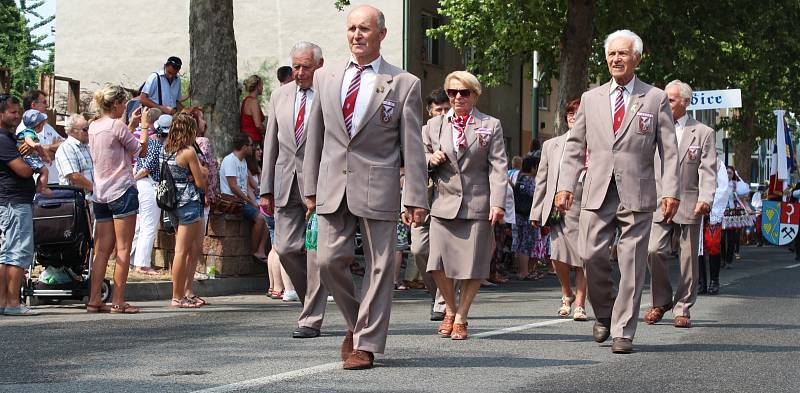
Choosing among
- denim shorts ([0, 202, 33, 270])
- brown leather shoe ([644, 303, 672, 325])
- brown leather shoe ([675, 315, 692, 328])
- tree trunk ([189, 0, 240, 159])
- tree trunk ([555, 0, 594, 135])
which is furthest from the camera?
tree trunk ([555, 0, 594, 135])

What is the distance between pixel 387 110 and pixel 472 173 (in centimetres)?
261

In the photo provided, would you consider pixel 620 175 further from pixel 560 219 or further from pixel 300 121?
pixel 560 219

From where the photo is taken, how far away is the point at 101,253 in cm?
1287

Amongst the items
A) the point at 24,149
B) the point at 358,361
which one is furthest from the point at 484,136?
the point at 24,149

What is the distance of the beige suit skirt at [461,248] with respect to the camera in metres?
10.7

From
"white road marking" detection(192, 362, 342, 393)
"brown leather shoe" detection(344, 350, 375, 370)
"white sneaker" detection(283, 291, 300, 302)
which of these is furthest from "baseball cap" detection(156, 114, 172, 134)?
"brown leather shoe" detection(344, 350, 375, 370)

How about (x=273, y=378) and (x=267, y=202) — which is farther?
(x=267, y=202)

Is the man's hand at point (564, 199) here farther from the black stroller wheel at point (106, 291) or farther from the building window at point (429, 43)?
the building window at point (429, 43)

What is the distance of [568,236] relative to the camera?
1304 centimetres

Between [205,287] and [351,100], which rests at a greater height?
[351,100]

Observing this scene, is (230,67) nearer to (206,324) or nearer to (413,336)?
(206,324)

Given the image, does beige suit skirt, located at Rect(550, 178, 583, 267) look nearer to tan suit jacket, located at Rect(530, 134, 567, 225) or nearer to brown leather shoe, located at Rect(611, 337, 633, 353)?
tan suit jacket, located at Rect(530, 134, 567, 225)

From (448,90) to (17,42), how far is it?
4622 centimetres

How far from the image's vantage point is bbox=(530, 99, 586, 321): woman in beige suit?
12773 millimetres
